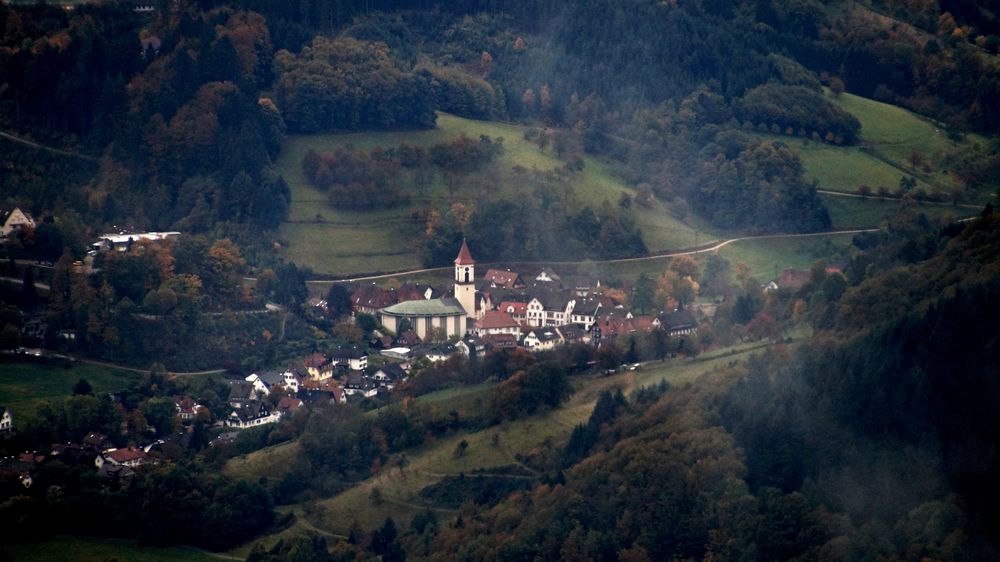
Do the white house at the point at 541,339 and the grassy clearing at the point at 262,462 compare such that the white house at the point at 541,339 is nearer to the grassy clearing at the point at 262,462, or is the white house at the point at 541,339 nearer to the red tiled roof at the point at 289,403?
A: the red tiled roof at the point at 289,403

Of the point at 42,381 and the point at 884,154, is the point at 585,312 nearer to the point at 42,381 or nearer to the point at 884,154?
the point at 42,381

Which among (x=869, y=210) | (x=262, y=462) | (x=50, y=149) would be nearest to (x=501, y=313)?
(x=262, y=462)

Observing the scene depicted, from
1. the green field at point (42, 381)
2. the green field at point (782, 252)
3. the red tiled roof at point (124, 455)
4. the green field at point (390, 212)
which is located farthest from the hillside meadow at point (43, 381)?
the green field at point (782, 252)

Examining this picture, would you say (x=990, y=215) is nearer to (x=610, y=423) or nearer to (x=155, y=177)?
(x=610, y=423)

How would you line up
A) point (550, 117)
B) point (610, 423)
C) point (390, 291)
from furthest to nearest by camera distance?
point (550, 117)
point (390, 291)
point (610, 423)

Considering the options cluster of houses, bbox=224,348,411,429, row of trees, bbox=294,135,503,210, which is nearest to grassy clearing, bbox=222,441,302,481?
cluster of houses, bbox=224,348,411,429

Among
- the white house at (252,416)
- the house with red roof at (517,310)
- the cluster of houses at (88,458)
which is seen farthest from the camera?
the house with red roof at (517,310)

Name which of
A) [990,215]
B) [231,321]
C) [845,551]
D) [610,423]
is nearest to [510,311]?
[231,321]

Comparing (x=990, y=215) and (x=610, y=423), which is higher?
(x=990, y=215)
